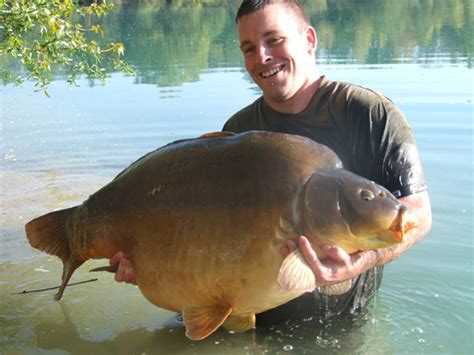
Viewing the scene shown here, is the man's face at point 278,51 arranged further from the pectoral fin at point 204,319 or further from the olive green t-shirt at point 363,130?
the pectoral fin at point 204,319

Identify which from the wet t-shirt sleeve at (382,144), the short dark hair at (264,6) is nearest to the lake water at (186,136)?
the wet t-shirt sleeve at (382,144)

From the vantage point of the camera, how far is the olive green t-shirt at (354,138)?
3.02 metres

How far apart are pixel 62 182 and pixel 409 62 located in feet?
32.8

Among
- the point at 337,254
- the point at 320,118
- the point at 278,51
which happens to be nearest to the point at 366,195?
the point at 337,254

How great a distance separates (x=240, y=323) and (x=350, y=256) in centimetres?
100

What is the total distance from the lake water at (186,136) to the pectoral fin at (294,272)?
1137 mm

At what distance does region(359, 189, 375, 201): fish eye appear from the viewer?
227cm

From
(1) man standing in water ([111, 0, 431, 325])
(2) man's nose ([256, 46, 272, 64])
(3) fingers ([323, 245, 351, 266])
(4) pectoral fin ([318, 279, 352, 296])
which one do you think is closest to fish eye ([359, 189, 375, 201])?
(3) fingers ([323, 245, 351, 266])

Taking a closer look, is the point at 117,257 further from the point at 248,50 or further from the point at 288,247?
the point at 248,50

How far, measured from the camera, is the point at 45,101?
1225 centimetres

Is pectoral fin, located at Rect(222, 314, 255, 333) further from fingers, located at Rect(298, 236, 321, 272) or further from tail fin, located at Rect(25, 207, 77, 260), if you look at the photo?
tail fin, located at Rect(25, 207, 77, 260)

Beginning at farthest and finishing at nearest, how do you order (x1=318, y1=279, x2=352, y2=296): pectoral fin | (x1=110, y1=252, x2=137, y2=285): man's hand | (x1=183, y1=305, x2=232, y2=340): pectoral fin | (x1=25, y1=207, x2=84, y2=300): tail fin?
1. (x1=318, y1=279, x2=352, y2=296): pectoral fin
2. (x1=25, y1=207, x2=84, y2=300): tail fin
3. (x1=110, y1=252, x2=137, y2=285): man's hand
4. (x1=183, y1=305, x2=232, y2=340): pectoral fin

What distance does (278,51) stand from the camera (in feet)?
11.0

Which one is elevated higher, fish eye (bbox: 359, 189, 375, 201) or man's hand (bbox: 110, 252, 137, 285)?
fish eye (bbox: 359, 189, 375, 201)
